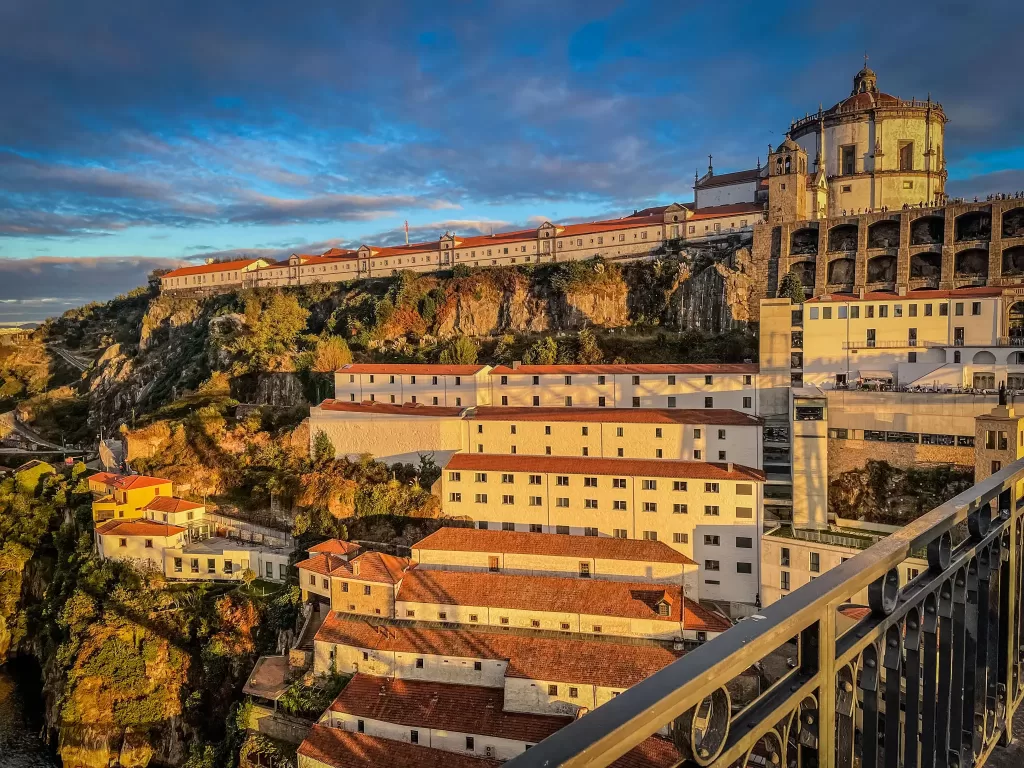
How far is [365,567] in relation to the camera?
2331 cm

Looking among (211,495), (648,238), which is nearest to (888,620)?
(211,495)

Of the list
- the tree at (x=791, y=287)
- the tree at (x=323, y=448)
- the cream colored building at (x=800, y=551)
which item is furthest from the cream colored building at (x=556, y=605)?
the tree at (x=791, y=287)

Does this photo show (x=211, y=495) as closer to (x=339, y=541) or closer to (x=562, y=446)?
(x=339, y=541)

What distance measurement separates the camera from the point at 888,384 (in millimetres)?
28719

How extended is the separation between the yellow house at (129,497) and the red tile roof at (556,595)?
15.9 meters

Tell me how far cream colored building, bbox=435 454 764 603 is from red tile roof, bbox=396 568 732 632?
103 inches

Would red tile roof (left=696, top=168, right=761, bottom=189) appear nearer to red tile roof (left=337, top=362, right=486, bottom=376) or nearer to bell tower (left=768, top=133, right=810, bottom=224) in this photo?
bell tower (left=768, top=133, right=810, bottom=224)

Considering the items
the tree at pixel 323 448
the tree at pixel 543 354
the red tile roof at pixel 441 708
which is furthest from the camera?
the tree at pixel 543 354

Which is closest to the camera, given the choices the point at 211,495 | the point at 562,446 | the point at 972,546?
the point at 972,546

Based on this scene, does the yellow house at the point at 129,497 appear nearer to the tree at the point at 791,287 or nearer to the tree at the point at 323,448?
the tree at the point at 323,448

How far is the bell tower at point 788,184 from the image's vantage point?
41500 millimetres

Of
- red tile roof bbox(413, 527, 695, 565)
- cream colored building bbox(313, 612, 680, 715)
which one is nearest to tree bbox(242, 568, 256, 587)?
cream colored building bbox(313, 612, 680, 715)

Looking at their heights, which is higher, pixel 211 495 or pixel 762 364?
pixel 762 364

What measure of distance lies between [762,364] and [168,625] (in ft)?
91.5
